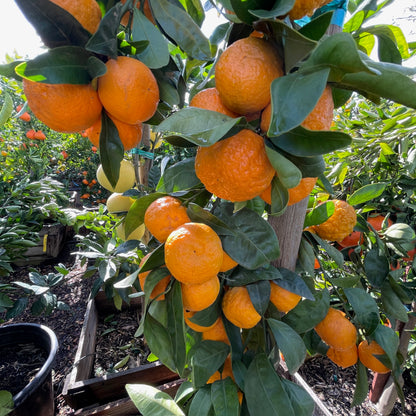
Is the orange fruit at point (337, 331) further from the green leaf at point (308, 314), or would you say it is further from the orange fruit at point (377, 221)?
the orange fruit at point (377, 221)

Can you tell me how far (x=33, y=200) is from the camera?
6.05 feet

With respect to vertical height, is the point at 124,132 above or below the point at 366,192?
above

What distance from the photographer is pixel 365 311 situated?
0.49m

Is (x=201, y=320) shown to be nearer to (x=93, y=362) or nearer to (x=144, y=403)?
(x=144, y=403)

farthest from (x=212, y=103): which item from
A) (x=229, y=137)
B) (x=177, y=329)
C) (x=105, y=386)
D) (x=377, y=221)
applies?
(x=105, y=386)

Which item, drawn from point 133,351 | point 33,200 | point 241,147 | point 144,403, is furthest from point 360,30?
point 33,200

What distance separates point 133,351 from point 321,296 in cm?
128

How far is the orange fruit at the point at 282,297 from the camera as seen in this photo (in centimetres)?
45

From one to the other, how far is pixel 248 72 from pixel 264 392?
1.41 feet

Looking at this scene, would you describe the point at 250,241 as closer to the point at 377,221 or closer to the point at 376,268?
the point at 376,268

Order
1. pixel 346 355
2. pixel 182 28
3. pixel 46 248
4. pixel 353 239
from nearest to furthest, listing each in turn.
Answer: pixel 182 28
pixel 346 355
pixel 353 239
pixel 46 248

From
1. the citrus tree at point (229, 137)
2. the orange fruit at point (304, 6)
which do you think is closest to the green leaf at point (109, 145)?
the citrus tree at point (229, 137)

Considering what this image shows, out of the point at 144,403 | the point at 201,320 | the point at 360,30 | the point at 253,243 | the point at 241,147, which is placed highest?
the point at 360,30

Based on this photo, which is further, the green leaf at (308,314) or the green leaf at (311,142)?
the green leaf at (308,314)
